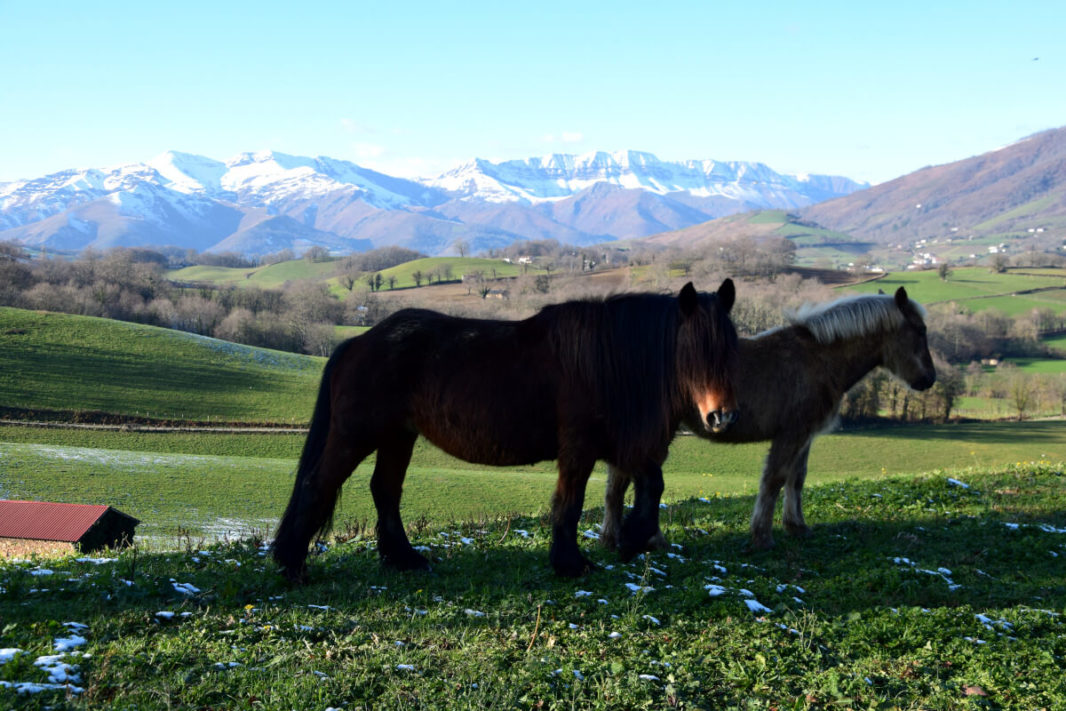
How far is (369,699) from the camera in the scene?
4656 mm

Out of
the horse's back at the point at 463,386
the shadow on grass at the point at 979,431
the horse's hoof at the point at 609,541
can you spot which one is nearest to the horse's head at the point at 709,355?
the horse's back at the point at 463,386

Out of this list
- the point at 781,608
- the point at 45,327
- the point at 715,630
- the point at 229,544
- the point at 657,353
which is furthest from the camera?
the point at 45,327

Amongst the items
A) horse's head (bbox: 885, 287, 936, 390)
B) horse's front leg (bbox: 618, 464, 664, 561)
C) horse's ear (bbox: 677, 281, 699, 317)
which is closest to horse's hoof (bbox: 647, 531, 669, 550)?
horse's front leg (bbox: 618, 464, 664, 561)

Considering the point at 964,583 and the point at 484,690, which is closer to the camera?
the point at 484,690

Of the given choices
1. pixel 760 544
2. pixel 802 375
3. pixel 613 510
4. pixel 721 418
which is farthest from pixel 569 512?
pixel 802 375

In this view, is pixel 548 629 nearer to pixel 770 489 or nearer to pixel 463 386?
pixel 463 386

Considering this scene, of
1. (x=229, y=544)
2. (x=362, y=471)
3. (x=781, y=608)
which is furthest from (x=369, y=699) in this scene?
(x=362, y=471)

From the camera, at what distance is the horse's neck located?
383 inches

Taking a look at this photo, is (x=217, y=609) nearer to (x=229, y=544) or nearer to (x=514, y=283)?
(x=229, y=544)

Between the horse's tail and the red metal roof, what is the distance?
18222 millimetres

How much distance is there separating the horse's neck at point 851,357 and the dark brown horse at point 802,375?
13 mm

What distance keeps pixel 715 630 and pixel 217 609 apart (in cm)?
409

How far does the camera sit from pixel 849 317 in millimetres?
9828

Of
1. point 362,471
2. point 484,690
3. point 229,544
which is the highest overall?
point 484,690
